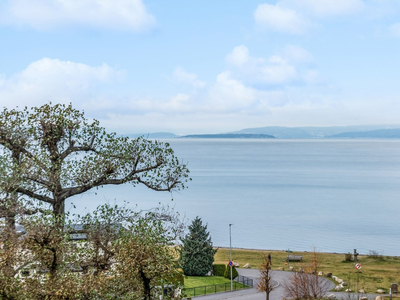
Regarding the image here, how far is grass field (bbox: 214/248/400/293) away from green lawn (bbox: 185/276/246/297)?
8171 mm

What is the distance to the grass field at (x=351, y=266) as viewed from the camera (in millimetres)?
46875

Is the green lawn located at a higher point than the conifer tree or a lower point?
lower

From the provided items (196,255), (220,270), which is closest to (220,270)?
(220,270)

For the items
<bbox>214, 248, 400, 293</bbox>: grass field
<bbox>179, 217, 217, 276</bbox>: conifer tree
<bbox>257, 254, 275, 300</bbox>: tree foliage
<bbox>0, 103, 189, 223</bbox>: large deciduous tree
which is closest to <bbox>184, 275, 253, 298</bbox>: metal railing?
<bbox>179, 217, 217, 276</bbox>: conifer tree

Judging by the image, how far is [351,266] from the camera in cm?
5672

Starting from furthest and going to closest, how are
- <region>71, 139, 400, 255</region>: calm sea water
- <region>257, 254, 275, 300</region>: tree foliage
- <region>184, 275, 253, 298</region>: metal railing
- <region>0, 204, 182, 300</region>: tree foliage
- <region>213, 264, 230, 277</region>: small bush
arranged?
<region>71, 139, 400, 255</region>: calm sea water < <region>213, 264, 230, 277</region>: small bush < <region>184, 275, 253, 298</region>: metal railing < <region>257, 254, 275, 300</region>: tree foliage < <region>0, 204, 182, 300</region>: tree foliage

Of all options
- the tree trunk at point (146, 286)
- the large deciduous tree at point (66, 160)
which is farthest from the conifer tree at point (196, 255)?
the tree trunk at point (146, 286)

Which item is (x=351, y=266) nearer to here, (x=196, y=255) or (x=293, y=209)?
(x=196, y=255)

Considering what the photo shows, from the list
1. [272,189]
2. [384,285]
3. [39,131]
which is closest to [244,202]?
[272,189]

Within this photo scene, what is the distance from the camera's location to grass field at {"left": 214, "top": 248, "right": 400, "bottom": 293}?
154 feet

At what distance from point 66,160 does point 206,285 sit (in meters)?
29.5

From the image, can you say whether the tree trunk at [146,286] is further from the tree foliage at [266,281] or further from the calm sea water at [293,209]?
the calm sea water at [293,209]

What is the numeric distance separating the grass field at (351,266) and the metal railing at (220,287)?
6.16 metres

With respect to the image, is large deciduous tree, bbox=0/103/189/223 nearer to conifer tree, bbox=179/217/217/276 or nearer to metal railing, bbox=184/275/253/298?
metal railing, bbox=184/275/253/298
